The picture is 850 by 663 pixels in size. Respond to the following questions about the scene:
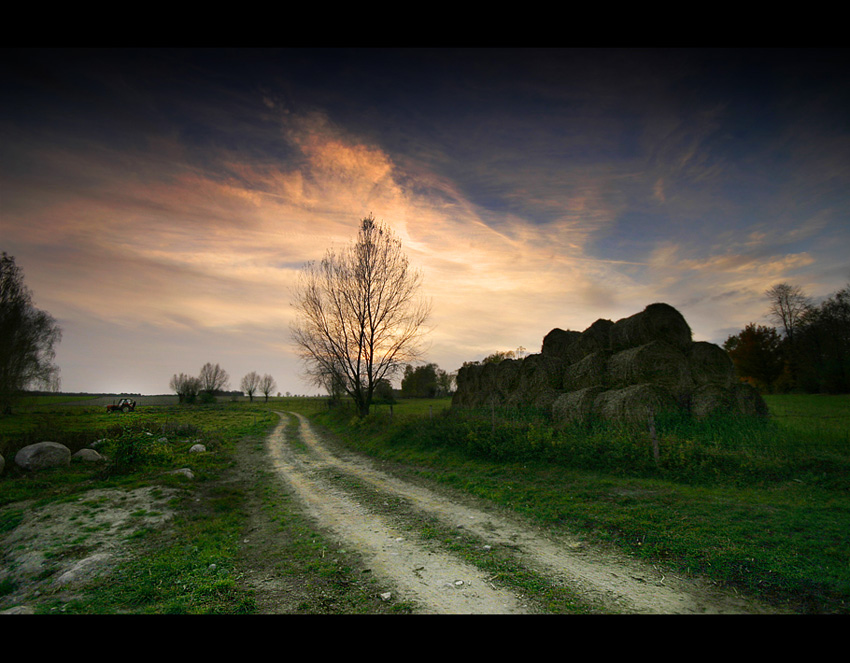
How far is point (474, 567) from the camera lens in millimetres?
6223

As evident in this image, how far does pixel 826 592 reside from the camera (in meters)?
5.12

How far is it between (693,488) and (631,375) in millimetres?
6634

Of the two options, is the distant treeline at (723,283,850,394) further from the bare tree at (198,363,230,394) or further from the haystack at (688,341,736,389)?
the bare tree at (198,363,230,394)

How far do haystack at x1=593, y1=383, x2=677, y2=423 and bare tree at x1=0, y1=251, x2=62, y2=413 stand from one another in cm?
1562

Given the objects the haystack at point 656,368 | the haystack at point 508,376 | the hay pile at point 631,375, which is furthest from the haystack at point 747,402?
the haystack at point 508,376

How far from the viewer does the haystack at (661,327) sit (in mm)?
16719

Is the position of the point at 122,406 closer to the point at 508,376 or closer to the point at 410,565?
the point at 508,376

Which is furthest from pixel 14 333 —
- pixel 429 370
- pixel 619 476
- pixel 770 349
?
pixel 429 370

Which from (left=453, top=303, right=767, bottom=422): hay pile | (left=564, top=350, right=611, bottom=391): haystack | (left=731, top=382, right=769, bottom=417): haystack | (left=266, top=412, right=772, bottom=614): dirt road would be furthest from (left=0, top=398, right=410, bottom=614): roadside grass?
(left=731, top=382, right=769, bottom=417): haystack

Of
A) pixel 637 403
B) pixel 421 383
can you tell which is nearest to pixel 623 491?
pixel 637 403

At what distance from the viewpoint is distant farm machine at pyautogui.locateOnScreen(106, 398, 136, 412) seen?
83.3 ft
